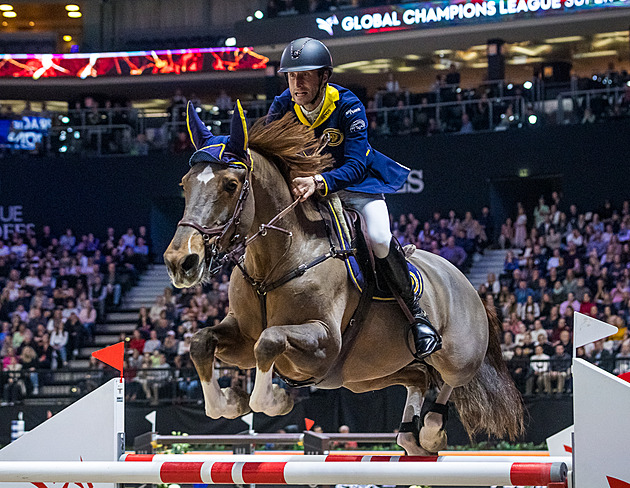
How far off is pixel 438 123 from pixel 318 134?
13.6 metres

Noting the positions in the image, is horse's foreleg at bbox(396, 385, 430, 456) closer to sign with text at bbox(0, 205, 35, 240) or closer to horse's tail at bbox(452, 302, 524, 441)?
horse's tail at bbox(452, 302, 524, 441)

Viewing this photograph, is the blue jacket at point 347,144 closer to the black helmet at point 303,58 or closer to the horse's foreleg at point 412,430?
the black helmet at point 303,58

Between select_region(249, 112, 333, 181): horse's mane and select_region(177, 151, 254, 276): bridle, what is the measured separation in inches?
11.3

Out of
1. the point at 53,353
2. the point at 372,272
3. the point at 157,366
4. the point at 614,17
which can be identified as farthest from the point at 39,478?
the point at 614,17

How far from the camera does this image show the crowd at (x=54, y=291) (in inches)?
604

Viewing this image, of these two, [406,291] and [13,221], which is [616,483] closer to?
[406,291]

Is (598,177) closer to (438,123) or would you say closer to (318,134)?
(438,123)

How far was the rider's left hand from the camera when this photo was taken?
4590mm

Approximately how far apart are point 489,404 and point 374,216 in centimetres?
177

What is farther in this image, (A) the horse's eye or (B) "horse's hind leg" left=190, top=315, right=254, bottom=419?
(B) "horse's hind leg" left=190, top=315, right=254, bottom=419

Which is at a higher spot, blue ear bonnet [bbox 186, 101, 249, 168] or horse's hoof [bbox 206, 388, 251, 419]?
blue ear bonnet [bbox 186, 101, 249, 168]

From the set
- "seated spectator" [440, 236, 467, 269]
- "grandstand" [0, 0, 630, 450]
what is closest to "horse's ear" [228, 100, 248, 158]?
"grandstand" [0, 0, 630, 450]

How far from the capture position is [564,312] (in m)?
13.2

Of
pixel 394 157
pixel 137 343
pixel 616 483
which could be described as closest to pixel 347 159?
pixel 616 483
